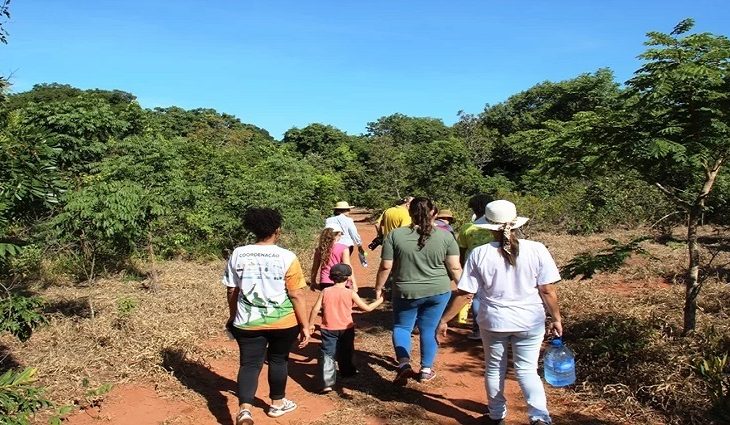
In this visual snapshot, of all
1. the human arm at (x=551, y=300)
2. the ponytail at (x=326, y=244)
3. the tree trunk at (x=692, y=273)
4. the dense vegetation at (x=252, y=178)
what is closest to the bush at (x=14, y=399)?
the dense vegetation at (x=252, y=178)

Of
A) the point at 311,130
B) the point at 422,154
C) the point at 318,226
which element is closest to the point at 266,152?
the point at 318,226

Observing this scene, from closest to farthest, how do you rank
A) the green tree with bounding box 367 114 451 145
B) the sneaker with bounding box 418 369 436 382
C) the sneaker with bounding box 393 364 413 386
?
1. the sneaker with bounding box 393 364 413 386
2. the sneaker with bounding box 418 369 436 382
3. the green tree with bounding box 367 114 451 145

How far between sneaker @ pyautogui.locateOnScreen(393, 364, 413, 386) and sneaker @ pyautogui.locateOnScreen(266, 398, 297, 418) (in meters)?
0.88

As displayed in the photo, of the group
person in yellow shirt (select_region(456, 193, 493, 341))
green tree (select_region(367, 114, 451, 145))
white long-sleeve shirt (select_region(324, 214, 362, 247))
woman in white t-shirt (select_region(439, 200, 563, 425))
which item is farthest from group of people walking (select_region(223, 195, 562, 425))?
green tree (select_region(367, 114, 451, 145))

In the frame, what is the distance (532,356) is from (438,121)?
2086 inches

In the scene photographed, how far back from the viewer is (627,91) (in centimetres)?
474

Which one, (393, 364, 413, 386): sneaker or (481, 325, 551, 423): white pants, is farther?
(393, 364, 413, 386): sneaker

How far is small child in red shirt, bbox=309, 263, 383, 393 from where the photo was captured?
14.8 ft

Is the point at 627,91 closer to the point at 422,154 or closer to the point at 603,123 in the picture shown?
the point at 603,123

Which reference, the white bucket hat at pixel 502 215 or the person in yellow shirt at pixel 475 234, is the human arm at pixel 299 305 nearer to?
the white bucket hat at pixel 502 215

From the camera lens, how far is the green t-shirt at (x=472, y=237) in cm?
540

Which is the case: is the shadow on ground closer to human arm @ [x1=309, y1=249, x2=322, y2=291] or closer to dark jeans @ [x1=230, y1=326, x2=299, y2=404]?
dark jeans @ [x1=230, y1=326, x2=299, y2=404]

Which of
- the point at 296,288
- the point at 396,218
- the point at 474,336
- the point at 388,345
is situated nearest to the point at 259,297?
the point at 296,288

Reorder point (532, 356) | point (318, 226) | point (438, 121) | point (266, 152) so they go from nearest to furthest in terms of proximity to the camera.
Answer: point (532, 356) < point (318, 226) < point (266, 152) < point (438, 121)
